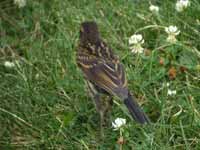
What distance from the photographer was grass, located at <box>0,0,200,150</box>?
23.2 ft

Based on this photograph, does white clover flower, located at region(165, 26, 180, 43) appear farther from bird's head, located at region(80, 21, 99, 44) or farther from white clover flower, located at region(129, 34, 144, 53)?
bird's head, located at region(80, 21, 99, 44)

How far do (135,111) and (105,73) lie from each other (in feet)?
1.72

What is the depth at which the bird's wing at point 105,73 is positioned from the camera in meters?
6.87

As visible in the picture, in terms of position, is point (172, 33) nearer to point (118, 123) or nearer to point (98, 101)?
point (98, 101)

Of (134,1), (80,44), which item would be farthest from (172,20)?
(80,44)

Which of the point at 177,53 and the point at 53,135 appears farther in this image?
the point at 177,53

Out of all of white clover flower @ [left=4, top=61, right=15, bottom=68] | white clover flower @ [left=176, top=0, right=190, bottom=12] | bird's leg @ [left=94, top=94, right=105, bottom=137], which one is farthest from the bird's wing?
white clover flower @ [left=176, top=0, right=190, bottom=12]

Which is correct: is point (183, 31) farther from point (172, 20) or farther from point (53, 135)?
point (53, 135)

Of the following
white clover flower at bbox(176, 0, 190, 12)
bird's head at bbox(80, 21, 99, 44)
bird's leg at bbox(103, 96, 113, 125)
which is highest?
white clover flower at bbox(176, 0, 190, 12)

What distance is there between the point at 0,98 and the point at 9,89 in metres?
0.18

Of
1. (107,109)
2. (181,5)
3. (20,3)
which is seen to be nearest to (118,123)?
(107,109)

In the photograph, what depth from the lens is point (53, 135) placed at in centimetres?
717

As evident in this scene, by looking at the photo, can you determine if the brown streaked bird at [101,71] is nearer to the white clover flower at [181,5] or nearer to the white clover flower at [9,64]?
the white clover flower at [9,64]

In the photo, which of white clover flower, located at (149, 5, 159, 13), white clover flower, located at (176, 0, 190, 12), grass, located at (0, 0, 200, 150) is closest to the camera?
grass, located at (0, 0, 200, 150)
